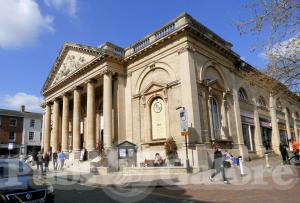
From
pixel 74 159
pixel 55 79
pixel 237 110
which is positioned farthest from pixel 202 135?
pixel 55 79

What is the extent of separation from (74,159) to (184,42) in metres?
13.7

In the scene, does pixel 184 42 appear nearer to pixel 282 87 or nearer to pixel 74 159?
pixel 282 87

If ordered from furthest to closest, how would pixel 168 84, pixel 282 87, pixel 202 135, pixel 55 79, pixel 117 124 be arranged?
pixel 55 79
pixel 117 124
pixel 168 84
pixel 202 135
pixel 282 87

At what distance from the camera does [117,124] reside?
2222 centimetres

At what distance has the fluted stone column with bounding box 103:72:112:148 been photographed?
819 inches

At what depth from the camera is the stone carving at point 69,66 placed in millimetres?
25941

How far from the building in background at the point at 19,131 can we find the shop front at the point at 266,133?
40.7m

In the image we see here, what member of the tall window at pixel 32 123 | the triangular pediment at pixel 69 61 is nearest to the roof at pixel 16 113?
the tall window at pixel 32 123

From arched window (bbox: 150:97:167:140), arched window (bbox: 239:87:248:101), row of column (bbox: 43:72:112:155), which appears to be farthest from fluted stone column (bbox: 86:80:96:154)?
arched window (bbox: 239:87:248:101)

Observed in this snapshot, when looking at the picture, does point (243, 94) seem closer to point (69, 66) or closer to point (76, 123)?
point (76, 123)

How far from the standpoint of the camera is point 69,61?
92.3 ft

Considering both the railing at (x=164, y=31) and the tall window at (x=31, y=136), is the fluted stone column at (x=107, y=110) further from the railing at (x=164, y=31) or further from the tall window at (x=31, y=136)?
the tall window at (x=31, y=136)

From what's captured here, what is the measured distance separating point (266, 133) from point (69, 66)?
75.1 ft

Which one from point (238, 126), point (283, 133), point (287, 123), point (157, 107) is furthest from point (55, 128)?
point (287, 123)
